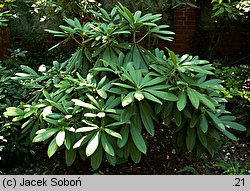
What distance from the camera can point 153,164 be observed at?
304 cm

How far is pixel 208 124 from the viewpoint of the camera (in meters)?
2.51

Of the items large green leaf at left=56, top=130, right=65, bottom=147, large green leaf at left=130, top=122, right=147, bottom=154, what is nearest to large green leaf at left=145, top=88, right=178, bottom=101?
large green leaf at left=130, top=122, right=147, bottom=154

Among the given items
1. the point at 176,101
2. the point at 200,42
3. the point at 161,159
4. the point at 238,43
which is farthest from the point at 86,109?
the point at 238,43

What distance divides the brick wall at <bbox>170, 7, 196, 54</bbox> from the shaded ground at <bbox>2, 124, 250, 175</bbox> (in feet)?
9.23

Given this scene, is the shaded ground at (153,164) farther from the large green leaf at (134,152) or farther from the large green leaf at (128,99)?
the large green leaf at (128,99)

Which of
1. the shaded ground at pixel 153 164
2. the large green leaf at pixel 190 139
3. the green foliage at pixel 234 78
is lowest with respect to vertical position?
the shaded ground at pixel 153 164

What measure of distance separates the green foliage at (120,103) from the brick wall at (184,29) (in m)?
3.18

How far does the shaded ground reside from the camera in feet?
9.51

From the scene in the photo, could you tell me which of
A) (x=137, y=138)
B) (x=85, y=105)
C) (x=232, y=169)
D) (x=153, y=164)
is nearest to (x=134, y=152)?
(x=137, y=138)

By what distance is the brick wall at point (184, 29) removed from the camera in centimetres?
575

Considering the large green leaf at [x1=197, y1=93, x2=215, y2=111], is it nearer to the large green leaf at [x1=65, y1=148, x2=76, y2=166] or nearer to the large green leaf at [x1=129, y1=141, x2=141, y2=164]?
the large green leaf at [x1=129, y1=141, x2=141, y2=164]

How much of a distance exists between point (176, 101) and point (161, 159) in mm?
931

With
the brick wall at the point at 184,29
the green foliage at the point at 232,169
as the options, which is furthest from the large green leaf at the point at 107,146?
the brick wall at the point at 184,29

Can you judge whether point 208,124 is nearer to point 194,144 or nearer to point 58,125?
point 194,144
